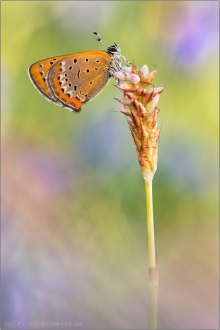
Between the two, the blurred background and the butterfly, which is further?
the blurred background

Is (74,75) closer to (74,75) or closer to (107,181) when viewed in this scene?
(74,75)

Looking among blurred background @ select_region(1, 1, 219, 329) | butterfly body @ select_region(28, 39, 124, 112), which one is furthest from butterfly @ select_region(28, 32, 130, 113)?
blurred background @ select_region(1, 1, 219, 329)

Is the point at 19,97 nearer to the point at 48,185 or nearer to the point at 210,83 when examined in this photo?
the point at 48,185

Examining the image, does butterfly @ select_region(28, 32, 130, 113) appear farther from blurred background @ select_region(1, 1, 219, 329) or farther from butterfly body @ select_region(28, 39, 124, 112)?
blurred background @ select_region(1, 1, 219, 329)

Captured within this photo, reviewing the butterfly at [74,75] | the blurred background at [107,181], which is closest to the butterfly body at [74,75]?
the butterfly at [74,75]

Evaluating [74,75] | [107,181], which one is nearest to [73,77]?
[74,75]

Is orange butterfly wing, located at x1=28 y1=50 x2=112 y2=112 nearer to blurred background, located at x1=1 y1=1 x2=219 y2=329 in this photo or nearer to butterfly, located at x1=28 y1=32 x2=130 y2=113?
butterfly, located at x1=28 y1=32 x2=130 y2=113

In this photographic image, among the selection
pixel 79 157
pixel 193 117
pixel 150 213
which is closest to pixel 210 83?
pixel 193 117
